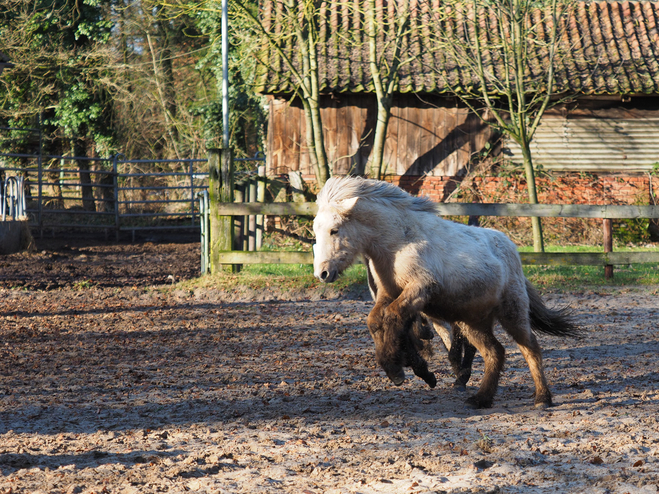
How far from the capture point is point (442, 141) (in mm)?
16203

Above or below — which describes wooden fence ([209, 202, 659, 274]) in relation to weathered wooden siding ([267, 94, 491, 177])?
below

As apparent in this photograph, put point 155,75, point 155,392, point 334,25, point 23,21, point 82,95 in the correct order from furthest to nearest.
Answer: point 155,75, point 82,95, point 23,21, point 334,25, point 155,392

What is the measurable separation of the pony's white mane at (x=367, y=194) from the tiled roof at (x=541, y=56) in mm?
10269

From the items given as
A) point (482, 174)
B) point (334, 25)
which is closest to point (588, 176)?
point (482, 174)

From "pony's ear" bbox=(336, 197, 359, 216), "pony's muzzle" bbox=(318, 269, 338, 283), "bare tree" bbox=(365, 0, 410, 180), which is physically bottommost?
"pony's muzzle" bbox=(318, 269, 338, 283)

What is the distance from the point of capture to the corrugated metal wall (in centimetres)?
1625

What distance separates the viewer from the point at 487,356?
5.23m

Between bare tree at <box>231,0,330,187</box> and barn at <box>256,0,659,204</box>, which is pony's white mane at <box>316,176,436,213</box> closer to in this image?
bare tree at <box>231,0,330,187</box>

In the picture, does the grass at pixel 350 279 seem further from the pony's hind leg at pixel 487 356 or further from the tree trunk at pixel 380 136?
the pony's hind leg at pixel 487 356

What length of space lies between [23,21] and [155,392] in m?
19.2

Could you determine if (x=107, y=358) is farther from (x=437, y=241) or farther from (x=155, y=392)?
(x=437, y=241)

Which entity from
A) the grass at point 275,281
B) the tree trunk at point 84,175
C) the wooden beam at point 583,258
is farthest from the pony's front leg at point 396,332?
the tree trunk at point 84,175

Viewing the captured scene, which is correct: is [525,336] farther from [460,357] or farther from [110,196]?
[110,196]

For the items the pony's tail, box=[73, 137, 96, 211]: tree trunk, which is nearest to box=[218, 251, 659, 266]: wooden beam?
the pony's tail
